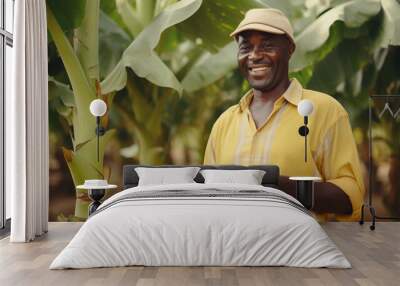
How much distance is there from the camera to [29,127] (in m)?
6.39

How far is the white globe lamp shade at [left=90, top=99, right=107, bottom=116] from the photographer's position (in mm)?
7312

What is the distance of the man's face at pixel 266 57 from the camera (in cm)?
757

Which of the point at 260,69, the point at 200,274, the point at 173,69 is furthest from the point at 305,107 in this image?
the point at 200,274

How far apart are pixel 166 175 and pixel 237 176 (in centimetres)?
81

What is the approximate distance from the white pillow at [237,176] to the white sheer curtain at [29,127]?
6.18 ft

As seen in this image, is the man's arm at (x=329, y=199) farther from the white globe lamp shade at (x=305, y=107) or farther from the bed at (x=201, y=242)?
the bed at (x=201, y=242)

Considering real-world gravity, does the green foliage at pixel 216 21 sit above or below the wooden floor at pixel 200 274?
above

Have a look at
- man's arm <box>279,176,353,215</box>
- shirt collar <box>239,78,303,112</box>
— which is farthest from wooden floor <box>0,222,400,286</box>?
shirt collar <box>239,78,303,112</box>

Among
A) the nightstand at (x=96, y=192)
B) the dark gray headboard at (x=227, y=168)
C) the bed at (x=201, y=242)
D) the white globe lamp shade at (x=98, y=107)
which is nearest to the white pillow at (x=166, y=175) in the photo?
the dark gray headboard at (x=227, y=168)

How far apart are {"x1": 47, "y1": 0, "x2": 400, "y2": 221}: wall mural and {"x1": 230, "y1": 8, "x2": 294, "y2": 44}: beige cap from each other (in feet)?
0.38

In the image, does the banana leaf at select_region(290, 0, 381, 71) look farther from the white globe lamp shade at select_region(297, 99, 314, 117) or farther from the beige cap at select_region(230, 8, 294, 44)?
the white globe lamp shade at select_region(297, 99, 314, 117)

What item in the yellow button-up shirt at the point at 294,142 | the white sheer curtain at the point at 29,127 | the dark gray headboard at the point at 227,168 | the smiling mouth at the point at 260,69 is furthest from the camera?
the smiling mouth at the point at 260,69

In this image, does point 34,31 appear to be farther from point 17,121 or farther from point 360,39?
point 360,39

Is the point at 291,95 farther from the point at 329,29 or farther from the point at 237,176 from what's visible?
the point at 237,176
